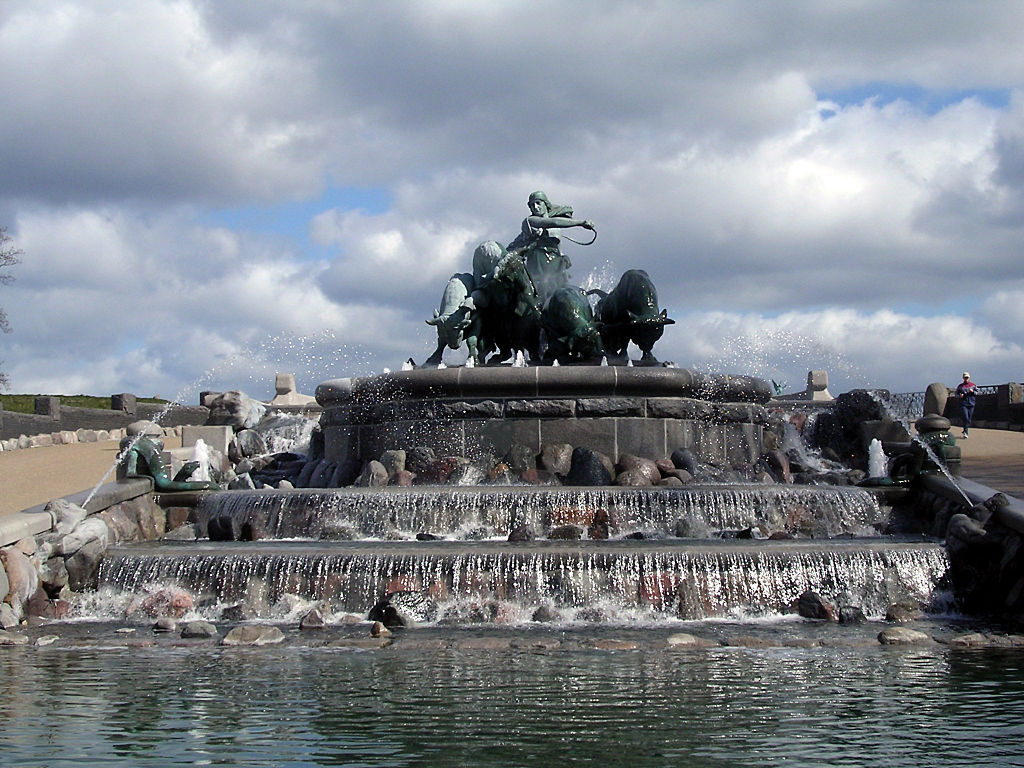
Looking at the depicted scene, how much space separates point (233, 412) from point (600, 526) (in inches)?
609

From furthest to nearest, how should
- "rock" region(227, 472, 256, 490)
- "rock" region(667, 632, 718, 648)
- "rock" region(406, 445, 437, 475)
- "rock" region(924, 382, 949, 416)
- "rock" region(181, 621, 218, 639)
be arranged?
"rock" region(924, 382, 949, 416) < "rock" region(227, 472, 256, 490) < "rock" region(406, 445, 437, 475) < "rock" region(181, 621, 218, 639) < "rock" region(667, 632, 718, 648)

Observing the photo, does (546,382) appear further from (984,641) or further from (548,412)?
(984,641)

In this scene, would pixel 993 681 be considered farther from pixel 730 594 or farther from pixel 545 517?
pixel 545 517

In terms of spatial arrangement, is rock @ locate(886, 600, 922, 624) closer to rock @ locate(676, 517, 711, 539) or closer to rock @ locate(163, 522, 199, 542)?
rock @ locate(676, 517, 711, 539)

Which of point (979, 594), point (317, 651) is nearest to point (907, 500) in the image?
point (979, 594)

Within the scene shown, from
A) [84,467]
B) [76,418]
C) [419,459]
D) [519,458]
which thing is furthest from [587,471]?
[76,418]

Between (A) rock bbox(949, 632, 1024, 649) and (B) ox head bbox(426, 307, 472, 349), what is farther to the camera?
(B) ox head bbox(426, 307, 472, 349)

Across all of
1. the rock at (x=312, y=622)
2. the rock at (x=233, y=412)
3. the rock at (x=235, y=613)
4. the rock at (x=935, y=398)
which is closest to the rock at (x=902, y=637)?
the rock at (x=312, y=622)

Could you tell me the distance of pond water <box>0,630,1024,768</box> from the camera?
520 centimetres

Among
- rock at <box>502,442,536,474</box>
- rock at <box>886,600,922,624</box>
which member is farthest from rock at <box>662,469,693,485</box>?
rock at <box>886,600,922,624</box>

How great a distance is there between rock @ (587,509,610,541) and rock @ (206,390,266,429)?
15.1 metres

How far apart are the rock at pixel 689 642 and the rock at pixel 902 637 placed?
1236 millimetres

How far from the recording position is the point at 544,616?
989 cm

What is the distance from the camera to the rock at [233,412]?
86.8ft
